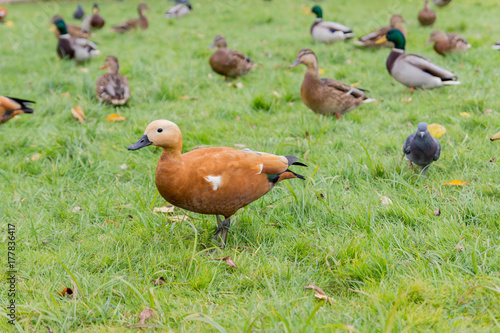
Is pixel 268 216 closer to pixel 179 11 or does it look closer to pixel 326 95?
pixel 326 95

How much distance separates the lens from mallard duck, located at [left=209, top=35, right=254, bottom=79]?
6219mm

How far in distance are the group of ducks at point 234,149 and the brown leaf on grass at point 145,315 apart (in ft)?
2.27

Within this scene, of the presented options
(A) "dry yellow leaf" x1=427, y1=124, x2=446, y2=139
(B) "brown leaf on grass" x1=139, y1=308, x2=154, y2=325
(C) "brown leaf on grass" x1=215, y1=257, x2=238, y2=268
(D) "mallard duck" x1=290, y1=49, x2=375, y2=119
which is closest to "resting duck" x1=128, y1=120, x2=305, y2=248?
(C) "brown leaf on grass" x1=215, y1=257, x2=238, y2=268

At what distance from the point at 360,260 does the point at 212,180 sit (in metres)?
1.03

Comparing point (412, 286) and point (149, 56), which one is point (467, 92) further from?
point (149, 56)

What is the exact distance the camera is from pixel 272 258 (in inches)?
105

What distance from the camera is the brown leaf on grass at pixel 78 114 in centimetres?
494

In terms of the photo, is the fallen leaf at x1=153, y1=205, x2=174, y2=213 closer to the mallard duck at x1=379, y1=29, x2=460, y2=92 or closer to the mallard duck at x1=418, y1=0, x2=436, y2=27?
the mallard duck at x1=379, y1=29, x2=460, y2=92

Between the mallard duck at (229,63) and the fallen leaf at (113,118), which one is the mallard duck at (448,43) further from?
the fallen leaf at (113,118)

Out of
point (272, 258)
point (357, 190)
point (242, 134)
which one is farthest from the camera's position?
point (242, 134)

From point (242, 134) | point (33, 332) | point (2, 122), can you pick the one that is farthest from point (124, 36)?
point (33, 332)

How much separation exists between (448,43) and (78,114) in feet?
18.4

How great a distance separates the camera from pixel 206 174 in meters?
2.64

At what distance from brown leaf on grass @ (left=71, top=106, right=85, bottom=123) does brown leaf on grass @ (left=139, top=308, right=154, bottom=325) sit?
334cm
